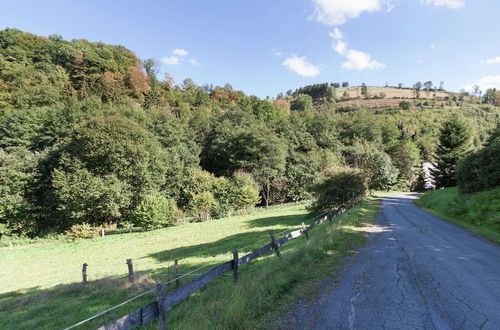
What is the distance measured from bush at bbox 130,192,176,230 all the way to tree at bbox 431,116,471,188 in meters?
38.9

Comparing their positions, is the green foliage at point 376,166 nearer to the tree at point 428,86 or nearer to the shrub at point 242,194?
the shrub at point 242,194

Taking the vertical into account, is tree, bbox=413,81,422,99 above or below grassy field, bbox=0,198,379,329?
above

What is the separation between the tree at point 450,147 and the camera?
33906mm

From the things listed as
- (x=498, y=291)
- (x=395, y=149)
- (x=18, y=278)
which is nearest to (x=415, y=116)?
(x=395, y=149)

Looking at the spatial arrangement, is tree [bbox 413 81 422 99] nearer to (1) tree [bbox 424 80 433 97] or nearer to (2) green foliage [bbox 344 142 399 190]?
(1) tree [bbox 424 80 433 97]

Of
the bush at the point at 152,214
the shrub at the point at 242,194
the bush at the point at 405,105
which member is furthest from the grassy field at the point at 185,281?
→ the bush at the point at 405,105

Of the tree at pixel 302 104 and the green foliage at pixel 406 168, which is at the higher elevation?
the tree at pixel 302 104

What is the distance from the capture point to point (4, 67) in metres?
43.6

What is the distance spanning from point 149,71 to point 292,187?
6704 centimetres

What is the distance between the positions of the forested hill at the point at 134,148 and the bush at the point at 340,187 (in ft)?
6.67

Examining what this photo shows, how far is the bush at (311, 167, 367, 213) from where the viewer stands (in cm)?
2147

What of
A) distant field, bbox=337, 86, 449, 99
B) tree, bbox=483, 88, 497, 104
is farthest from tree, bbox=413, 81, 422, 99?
tree, bbox=483, 88, 497, 104

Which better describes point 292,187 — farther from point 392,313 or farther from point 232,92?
point 232,92

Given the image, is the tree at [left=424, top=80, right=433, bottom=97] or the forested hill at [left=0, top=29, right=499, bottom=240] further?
the tree at [left=424, top=80, right=433, bottom=97]
